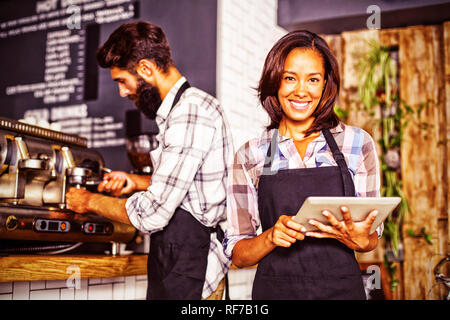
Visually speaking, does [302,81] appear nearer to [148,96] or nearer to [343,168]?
[343,168]

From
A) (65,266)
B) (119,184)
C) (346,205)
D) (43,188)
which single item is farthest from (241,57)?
(346,205)

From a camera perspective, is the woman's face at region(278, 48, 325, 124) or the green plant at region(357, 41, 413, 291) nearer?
the woman's face at region(278, 48, 325, 124)

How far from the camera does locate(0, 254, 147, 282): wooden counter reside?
1.50m

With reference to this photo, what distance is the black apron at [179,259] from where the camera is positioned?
1545mm

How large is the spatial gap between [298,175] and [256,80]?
1746 millimetres

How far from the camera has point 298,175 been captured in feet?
4.27

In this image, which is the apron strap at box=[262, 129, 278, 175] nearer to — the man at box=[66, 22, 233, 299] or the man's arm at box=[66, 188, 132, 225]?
the man at box=[66, 22, 233, 299]

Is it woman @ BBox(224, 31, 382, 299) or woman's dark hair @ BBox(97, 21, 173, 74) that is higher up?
woman's dark hair @ BBox(97, 21, 173, 74)

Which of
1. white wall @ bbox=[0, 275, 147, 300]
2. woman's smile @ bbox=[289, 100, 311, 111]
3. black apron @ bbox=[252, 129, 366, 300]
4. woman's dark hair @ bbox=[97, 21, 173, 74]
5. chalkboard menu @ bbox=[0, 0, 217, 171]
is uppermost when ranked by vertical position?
chalkboard menu @ bbox=[0, 0, 217, 171]

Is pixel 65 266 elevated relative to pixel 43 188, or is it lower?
lower

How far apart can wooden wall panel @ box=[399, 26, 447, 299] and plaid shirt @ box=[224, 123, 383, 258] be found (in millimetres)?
1832

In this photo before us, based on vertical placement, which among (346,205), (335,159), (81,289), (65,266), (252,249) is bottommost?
(81,289)

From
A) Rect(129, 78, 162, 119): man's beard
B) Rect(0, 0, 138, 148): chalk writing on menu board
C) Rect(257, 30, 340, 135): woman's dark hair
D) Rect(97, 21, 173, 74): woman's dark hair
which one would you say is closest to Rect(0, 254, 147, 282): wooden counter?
Rect(129, 78, 162, 119): man's beard

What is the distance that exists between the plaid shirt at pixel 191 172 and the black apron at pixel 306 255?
0.94 feet
